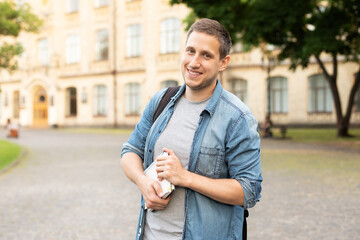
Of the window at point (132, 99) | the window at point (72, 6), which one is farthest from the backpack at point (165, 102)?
the window at point (72, 6)

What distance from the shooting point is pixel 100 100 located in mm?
35344

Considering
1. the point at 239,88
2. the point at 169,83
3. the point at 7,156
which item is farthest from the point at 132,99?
the point at 7,156

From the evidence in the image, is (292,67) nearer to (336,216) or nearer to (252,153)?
(336,216)

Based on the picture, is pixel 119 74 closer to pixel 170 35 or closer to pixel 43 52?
pixel 170 35

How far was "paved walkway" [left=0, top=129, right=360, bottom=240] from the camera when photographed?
539 centimetres

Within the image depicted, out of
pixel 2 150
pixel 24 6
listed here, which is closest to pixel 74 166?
pixel 2 150

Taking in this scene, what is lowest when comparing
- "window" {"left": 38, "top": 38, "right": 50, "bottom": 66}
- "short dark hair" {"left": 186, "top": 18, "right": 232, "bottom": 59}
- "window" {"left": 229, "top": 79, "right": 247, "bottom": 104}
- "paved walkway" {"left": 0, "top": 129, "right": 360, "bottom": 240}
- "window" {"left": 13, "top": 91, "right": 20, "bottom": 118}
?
"paved walkway" {"left": 0, "top": 129, "right": 360, "bottom": 240}

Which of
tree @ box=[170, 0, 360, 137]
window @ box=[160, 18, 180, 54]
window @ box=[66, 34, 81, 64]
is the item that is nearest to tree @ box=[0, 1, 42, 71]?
tree @ box=[170, 0, 360, 137]

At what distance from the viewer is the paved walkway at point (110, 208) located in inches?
212

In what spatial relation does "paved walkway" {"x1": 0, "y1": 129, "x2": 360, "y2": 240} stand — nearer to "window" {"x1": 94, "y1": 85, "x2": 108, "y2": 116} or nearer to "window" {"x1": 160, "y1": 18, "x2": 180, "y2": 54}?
"window" {"x1": 160, "y1": 18, "x2": 180, "y2": 54}

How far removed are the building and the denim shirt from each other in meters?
25.8

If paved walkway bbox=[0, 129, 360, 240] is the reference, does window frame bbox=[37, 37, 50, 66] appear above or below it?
above

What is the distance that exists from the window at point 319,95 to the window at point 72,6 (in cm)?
2080

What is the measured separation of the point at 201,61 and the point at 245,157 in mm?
490
